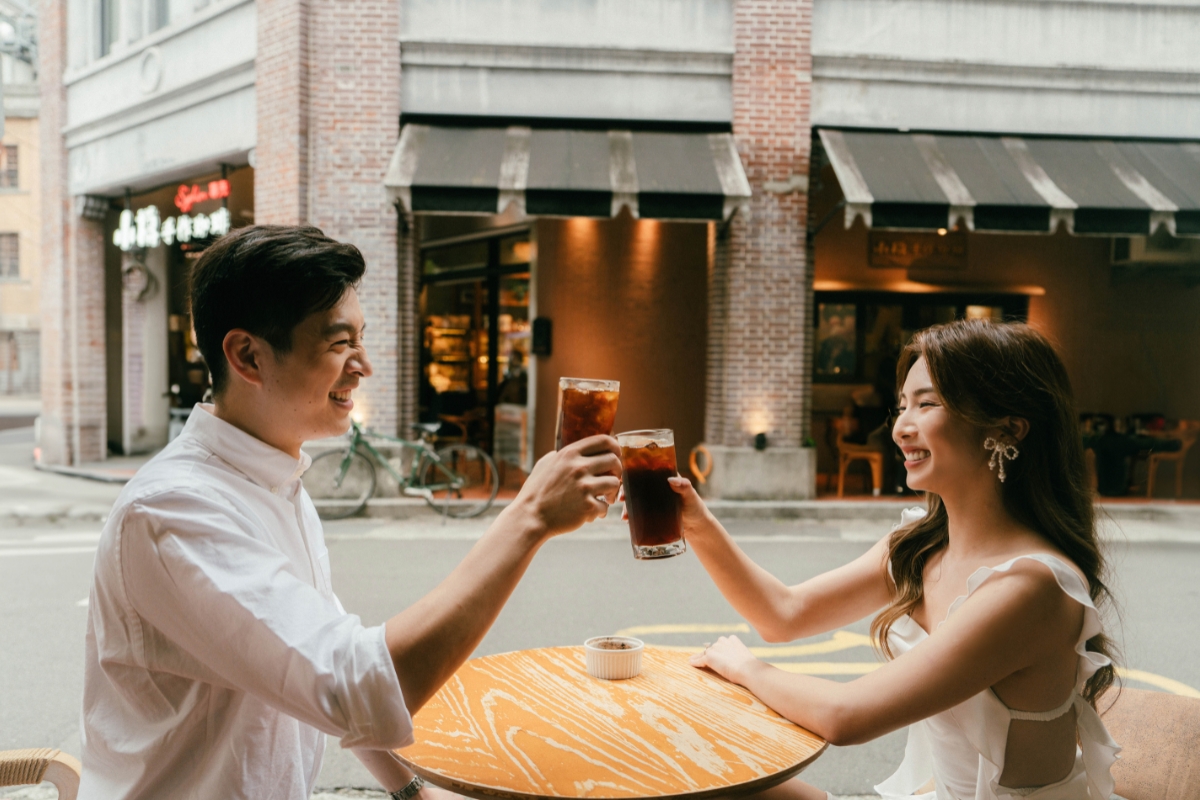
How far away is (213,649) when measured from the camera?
1.25m

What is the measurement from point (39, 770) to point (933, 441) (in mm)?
2153

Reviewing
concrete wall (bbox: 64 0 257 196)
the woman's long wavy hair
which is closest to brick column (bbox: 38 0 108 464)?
concrete wall (bbox: 64 0 257 196)

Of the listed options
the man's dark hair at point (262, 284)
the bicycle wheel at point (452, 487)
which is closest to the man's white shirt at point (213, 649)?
the man's dark hair at point (262, 284)

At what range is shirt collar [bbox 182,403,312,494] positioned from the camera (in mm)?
1470

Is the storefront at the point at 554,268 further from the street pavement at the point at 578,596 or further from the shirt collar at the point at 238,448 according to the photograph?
the shirt collar at the point at 238,448

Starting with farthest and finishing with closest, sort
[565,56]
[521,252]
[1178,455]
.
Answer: [521,252]
[1178,455]
[565,56]

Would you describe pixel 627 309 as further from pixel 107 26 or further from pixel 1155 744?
pixel 1155 744

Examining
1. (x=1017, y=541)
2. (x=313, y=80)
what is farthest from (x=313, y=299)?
(x=313, y=80)

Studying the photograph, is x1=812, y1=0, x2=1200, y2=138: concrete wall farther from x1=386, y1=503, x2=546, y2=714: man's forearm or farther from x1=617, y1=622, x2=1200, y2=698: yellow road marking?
x1=386, y1=503, x2=546, y2=714: man's forearm

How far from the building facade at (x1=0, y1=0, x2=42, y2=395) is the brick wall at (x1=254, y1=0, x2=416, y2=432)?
17995 mm

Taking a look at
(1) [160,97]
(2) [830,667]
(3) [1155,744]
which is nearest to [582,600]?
(2) [830,667]

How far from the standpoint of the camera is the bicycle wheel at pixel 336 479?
9.27 meters

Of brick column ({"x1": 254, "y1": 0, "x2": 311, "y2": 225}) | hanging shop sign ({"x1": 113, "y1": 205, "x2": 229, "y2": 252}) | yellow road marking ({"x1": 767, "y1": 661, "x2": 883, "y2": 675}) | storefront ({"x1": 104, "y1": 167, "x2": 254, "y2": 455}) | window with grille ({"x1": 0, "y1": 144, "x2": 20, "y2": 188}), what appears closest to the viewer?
yellow road marking ({"x1": 767, "y1": 661, "x2": 883, "y2": 675})

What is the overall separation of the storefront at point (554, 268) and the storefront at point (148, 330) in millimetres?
3710
